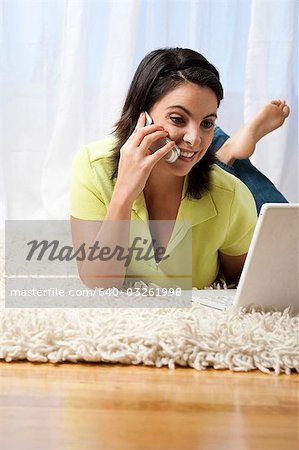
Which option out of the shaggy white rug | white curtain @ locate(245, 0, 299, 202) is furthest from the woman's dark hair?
white curtain @ locate(245, 0, 299, 202)

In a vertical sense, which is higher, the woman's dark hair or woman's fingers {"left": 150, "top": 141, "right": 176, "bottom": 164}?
the woman's dark hair

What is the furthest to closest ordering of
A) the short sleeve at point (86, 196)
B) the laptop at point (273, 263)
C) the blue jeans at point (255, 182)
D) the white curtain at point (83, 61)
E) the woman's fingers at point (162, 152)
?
the white curtain at point (83, 61)
the blue jeans at point (255, 182)
the short sleeve at point (86, 196)
the woman's fingers at point (162, 152)
the laptop at point (273, 263)

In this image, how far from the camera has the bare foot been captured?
92.7 inches

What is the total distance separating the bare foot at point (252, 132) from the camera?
92.7 inches

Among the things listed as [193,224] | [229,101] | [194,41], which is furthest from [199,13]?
[193,224]

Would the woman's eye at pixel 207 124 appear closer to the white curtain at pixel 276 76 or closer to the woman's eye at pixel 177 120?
the woman's eye at pixel 177 120

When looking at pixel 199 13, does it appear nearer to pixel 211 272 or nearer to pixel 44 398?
pixel 211 272

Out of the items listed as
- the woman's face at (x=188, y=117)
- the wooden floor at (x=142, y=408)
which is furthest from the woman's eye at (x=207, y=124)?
→ the wooden floor at (x=142, y=408)

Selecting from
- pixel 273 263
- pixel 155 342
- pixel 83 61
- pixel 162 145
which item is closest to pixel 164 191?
pixel 162 145

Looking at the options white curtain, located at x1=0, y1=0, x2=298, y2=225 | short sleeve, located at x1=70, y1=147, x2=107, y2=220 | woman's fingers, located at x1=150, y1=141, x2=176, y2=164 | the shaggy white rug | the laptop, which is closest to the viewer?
the shaggy white rug

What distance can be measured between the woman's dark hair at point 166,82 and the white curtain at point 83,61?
1.29 m

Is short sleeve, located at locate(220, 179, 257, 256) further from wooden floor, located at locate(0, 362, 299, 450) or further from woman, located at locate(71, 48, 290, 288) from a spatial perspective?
wooden floor, located at locate(0, 362, 299, 450)

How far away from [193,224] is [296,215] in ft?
1.52

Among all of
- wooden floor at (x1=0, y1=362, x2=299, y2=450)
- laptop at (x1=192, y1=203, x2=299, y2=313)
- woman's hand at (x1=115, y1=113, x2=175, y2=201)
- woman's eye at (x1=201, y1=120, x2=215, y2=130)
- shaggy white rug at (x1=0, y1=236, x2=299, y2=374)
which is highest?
woman's eye at (x1=201, y1=120, x2=215, y2=130)
